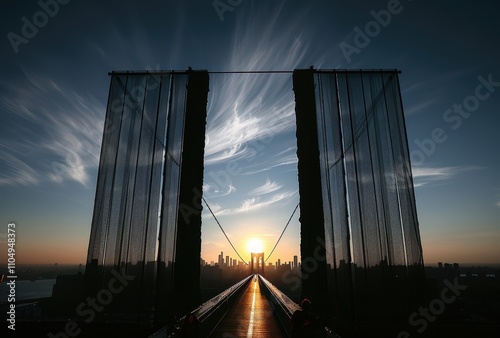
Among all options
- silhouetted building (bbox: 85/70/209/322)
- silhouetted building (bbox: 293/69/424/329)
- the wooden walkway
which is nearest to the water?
silhouetted building (bbox: 85/70/209/322)

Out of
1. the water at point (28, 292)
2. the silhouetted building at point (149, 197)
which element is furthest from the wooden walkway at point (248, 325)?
the water at point (28, 292)

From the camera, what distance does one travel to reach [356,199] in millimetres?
5695

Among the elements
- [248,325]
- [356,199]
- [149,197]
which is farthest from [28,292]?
[356,199]

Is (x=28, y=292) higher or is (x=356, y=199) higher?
(x=356, y=199)

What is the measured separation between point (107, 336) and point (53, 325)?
3.10 metres

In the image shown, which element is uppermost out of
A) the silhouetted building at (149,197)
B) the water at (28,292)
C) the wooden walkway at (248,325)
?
the silhouetted building at (149,197)

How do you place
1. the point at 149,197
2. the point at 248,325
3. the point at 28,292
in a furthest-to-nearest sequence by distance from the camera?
the point at 28,292, the point at 149,197, the point at 248,325

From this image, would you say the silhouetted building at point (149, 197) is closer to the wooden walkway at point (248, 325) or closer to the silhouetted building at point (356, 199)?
the wooden walkway at point (248, 325)

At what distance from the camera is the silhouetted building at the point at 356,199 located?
520 cm

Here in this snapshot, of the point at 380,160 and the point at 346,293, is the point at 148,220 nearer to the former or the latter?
the point at 346,293

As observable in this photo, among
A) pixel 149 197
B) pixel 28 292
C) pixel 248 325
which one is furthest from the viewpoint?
pixel 28 292

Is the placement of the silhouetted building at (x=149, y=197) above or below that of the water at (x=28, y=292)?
above

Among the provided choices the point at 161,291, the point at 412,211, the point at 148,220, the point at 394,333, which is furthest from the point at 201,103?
the point at 394,333

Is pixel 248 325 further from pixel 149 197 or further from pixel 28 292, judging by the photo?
pixel 28 292
